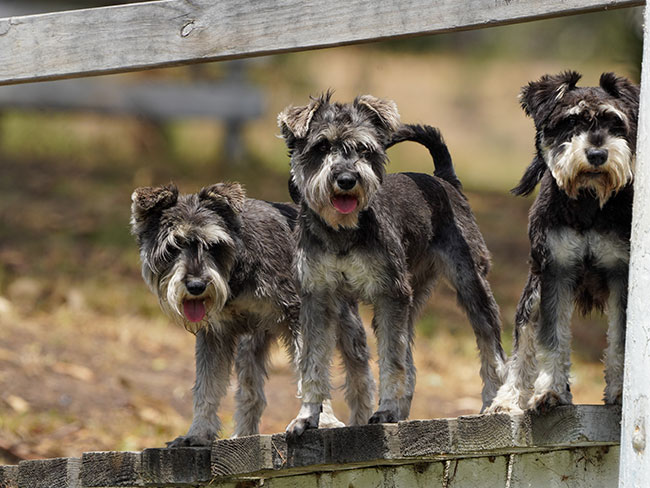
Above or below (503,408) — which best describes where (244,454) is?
below

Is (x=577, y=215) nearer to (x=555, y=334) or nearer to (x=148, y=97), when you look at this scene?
(x=555, y=334)

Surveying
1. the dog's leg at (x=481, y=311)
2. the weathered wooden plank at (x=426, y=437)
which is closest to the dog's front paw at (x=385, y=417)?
the weathered wooden plank at (x=426, y=437)

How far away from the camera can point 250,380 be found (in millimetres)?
6961

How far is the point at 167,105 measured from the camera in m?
18.0

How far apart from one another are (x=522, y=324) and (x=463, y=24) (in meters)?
1.73

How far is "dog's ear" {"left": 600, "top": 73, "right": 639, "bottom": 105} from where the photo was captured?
5.58 metres

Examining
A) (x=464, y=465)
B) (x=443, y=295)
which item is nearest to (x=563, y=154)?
(x=464, y=465)

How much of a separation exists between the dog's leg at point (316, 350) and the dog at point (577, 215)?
1.06 m

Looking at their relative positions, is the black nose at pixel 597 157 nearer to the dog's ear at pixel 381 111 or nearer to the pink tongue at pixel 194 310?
the dog's ear at pixel 381 111

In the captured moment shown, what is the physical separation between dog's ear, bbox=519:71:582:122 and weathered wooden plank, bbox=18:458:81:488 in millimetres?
3149

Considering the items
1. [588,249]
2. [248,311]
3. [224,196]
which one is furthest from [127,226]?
[588,249]

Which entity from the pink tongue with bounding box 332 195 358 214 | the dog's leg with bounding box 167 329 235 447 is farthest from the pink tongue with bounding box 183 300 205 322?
the pink tongue with bounding box 332 195 358 214

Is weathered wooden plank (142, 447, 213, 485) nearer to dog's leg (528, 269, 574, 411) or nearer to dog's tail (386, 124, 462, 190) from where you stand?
dog's leg (528, 269, 574, 411)

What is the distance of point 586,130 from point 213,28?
2069mm
